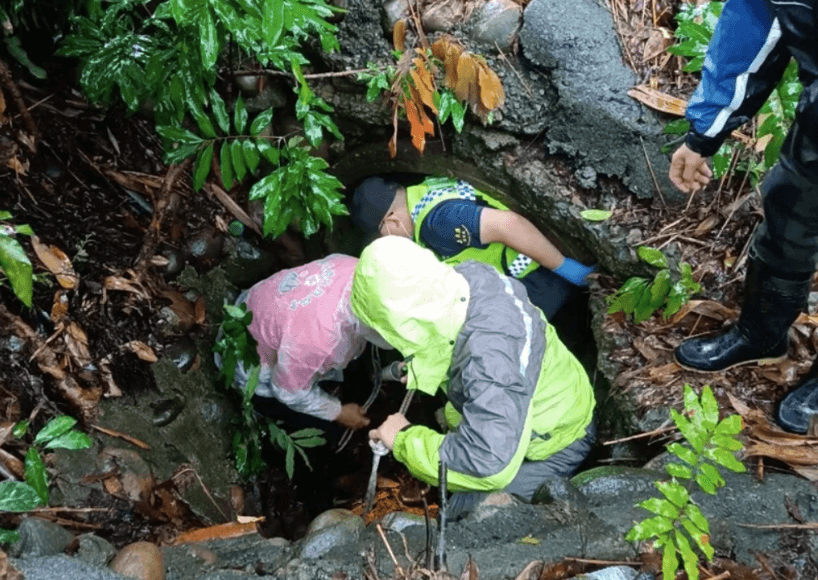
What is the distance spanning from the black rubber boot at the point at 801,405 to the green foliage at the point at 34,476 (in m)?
2.69

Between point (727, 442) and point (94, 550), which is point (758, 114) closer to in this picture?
point (727, 442)

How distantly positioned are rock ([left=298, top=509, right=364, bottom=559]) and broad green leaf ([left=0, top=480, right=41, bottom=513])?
0.89 metres

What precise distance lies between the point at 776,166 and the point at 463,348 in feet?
4.14

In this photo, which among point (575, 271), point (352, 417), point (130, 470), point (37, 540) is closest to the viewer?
point (37, 540)

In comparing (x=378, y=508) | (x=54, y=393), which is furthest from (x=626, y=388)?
(x=54, y=393)

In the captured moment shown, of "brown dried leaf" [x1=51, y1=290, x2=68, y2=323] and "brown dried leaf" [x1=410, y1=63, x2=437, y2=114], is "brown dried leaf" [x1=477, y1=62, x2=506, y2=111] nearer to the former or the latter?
"brown dried leaf" [x1=410, y1=63, x2=437, y2=114]

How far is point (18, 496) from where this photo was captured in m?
2.21

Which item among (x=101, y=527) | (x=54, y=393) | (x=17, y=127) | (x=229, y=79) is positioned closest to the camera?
(x=101, y=527)

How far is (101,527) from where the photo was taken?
114 inches

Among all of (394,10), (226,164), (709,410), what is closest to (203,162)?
(226,164)

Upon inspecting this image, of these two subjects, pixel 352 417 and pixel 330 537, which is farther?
pixel 352 417

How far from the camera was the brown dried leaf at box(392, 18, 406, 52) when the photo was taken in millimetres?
3568

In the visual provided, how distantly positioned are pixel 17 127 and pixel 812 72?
331cm

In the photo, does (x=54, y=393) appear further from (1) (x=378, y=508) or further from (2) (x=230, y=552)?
(1) (x=378, y=508)
